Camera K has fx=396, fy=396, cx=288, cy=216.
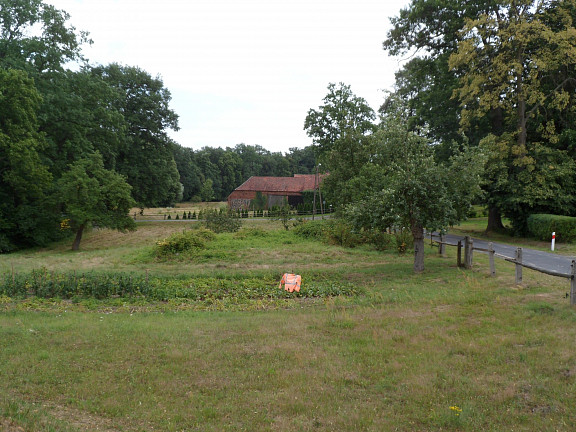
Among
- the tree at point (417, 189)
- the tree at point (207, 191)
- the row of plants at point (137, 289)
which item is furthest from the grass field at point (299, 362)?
the tree at point (207, 191)

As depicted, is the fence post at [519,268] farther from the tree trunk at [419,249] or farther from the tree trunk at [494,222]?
the tree trunk at [494,222]

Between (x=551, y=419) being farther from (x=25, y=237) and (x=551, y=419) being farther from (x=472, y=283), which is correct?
(x=25, y=237)

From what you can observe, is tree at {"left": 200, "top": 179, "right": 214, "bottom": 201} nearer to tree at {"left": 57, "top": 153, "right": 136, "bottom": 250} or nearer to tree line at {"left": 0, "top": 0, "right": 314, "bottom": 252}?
tree line at {"left": 0, "top": 0, "right": 314, "bottom": 252}

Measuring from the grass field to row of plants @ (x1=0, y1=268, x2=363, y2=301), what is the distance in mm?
699

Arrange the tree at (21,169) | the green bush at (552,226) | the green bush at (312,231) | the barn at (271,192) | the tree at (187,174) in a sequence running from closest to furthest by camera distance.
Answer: the green bush at (552,226), the tree at (21,169), the green bush at (312,231), the barn at (271,192), the tree at (187,174)

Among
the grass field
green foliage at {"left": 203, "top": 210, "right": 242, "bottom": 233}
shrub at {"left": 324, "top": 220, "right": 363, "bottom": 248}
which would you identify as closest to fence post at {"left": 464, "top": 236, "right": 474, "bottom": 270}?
the grass field

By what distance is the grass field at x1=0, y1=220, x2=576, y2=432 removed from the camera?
4.55 meters

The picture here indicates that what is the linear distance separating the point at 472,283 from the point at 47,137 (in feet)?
105

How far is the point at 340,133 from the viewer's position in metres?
36.8

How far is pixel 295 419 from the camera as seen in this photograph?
4527mm

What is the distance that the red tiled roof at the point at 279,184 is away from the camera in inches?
2589

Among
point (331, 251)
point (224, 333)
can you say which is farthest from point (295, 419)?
point (331, 251)

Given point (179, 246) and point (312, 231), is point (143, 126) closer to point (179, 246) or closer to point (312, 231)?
point (312, 231)

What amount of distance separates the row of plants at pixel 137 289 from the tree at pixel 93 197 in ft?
46.0
